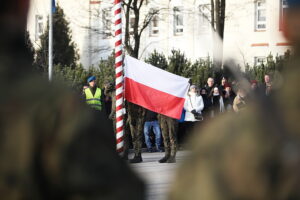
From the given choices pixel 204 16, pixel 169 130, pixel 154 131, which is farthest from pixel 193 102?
pixel 204 16

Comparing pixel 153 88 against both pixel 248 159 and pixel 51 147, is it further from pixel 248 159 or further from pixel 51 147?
pixel 248 159

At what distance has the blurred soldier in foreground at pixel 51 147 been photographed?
1798 mm

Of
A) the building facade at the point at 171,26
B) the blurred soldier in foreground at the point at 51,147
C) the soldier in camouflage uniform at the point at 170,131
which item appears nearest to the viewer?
the blurred soldier in foreground at the point at 51,147

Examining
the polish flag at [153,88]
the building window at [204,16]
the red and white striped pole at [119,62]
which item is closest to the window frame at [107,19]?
the building window at [204,16]

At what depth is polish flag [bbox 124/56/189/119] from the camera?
1441 cm

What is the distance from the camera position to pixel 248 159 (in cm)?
168

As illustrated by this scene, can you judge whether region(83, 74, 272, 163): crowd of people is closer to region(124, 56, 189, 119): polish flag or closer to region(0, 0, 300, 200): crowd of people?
region(124, 56, 189, 119): polish flag

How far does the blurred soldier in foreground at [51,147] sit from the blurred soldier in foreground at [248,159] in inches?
6.4

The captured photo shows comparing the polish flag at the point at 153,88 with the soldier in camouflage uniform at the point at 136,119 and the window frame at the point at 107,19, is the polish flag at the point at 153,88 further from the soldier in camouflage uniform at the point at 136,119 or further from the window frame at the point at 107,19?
the window frame at the point at 107,19

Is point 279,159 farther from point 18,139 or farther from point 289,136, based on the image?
point 18,139

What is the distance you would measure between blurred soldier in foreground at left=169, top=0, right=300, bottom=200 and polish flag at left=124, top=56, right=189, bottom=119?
41.4ft

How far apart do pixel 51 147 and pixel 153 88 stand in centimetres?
1273

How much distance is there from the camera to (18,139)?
1.81 m

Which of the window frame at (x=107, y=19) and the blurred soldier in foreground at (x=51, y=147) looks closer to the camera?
the blurred soldier in foreground at (x=51, y=147)
